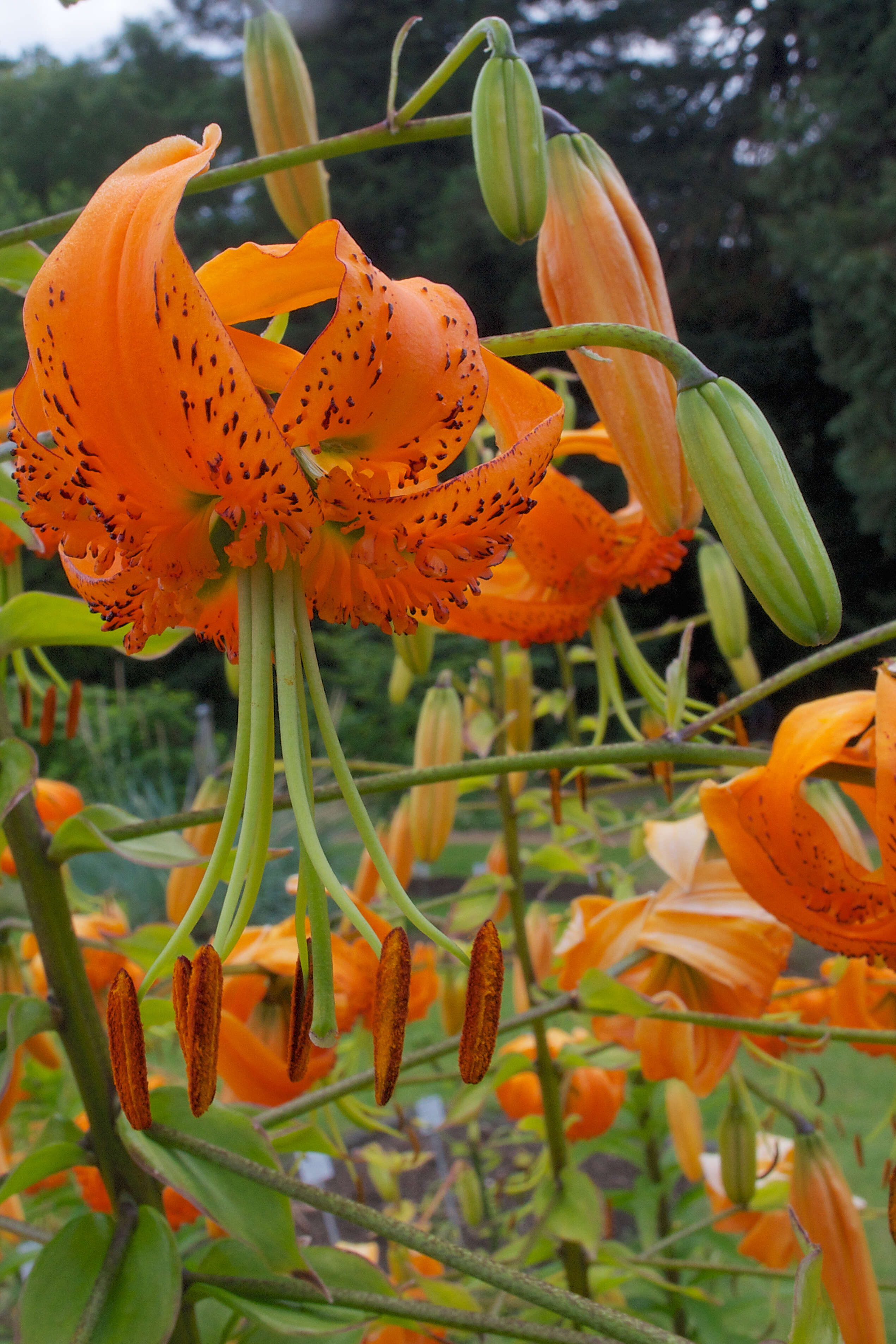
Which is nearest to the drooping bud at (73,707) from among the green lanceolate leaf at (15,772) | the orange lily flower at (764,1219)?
the green lanceolate leaf at (15,772)

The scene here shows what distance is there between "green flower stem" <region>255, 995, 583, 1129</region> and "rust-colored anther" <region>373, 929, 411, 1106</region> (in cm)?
12

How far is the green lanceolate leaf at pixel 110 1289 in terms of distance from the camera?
16.9 inches

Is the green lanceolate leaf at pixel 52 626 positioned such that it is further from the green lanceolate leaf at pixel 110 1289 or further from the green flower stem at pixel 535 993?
the green flower stem at pixel 535 993

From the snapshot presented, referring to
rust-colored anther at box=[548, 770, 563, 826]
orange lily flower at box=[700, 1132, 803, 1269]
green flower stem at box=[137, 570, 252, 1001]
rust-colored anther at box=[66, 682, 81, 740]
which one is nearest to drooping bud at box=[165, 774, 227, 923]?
rust-colored anther at box=[66, 682, 81, 740]

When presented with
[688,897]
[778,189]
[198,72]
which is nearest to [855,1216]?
[688,897]

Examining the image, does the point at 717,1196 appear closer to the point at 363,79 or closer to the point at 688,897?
the point at 688,897

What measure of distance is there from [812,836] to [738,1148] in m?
0.44

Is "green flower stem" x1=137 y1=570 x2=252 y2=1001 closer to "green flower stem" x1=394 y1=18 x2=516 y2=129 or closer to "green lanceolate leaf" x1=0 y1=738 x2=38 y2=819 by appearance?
"green lanceolate leaf" x1=0 y1=738 x2=38 y2=819

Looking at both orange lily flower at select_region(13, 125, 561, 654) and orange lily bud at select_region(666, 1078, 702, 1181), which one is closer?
orange lily flower at select_region(13, 125, 561, 654)

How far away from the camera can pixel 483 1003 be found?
38 cm

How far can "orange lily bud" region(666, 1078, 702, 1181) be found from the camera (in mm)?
951

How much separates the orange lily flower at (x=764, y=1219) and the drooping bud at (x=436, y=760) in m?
0.43

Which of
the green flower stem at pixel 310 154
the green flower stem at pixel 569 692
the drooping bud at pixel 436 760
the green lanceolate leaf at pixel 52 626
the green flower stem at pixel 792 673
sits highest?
the green flower stem at pixel 310 154

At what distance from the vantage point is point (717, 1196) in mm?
1078
